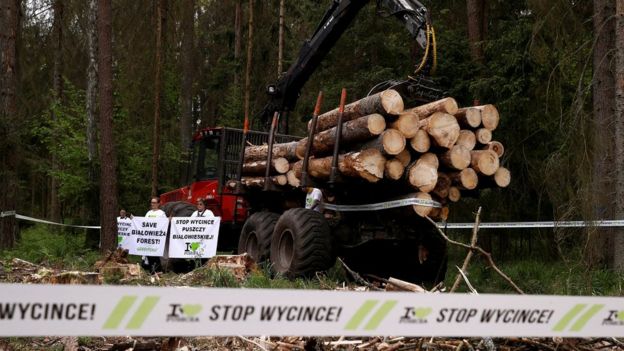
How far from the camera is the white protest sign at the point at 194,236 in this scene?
12.7 metres

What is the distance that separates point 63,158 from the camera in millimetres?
21109

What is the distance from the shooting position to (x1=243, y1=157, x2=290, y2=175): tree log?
433 inches

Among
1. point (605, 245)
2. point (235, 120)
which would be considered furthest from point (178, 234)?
point (235, 120)

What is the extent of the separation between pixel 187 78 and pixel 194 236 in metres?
19.4

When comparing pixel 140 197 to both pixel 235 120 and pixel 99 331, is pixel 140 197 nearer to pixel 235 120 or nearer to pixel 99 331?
pixel 235 120

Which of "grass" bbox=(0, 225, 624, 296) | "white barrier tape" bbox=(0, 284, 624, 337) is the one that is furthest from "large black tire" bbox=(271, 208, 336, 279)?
"white barrier tape" bbox=(0, 284, 624, 337)

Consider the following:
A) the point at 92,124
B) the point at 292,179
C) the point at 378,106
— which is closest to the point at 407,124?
the point at 378,106

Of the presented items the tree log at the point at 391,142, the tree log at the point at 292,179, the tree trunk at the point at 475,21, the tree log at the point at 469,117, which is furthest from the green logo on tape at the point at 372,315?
the tree trunk at the point at 475,21

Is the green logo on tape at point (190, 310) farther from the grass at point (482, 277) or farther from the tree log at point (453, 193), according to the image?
the tree log at point (453, 193)

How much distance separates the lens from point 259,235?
36.7 feet

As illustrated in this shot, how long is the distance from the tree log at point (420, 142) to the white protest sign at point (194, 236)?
17.4ft

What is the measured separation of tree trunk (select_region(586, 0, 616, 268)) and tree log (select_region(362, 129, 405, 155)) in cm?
300

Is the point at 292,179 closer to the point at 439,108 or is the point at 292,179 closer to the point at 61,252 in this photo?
the point at 439,108

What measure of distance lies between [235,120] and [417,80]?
17.7 metres
